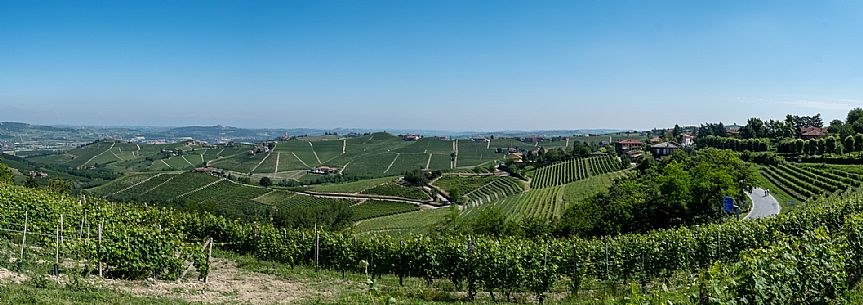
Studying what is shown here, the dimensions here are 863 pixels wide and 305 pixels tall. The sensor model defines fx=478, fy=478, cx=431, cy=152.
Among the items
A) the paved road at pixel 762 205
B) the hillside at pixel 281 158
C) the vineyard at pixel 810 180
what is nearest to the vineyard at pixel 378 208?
the hillside at pixel 281 158

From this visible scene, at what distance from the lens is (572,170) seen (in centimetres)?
9525

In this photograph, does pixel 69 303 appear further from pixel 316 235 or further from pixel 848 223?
pixel 848 223

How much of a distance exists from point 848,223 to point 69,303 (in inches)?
629

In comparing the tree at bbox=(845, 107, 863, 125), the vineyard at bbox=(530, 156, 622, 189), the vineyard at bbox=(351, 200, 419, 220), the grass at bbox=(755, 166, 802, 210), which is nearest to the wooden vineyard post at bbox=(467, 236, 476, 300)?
the grass at bbox=(755, 166, 802, 210)

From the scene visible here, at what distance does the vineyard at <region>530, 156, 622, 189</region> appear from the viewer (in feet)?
289

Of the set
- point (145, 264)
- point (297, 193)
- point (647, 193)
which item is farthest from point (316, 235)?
point (297, 193)

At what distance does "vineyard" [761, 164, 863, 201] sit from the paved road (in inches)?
76.2

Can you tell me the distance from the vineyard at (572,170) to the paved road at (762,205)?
3785 centimetres

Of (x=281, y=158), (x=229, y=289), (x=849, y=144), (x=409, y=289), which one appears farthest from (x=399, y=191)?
(x=229, y=289)

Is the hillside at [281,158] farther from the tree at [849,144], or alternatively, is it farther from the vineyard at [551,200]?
the tree at [849,144]

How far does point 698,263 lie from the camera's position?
16.9 metres

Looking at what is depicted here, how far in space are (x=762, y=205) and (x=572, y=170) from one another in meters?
53.4

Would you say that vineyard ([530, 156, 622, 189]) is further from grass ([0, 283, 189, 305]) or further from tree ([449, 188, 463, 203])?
grass ([0, 283, 189, 305])

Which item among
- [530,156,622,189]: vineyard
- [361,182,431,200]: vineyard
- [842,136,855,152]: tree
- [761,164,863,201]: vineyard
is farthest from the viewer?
[361,182,431,200]: vineyard
